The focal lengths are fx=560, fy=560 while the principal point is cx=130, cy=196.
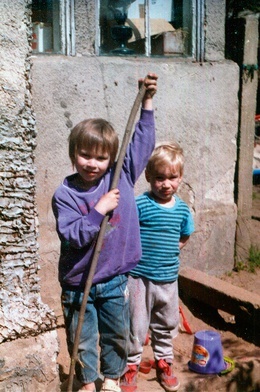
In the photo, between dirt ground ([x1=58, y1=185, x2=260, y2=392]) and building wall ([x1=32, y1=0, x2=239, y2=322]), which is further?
building wall ([x1=32, y1=0, x2=239, y2=322])

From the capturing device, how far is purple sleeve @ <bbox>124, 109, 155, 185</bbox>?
2756mm

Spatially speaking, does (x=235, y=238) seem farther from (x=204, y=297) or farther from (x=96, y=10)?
(x=96, y=10)

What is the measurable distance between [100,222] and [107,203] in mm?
91

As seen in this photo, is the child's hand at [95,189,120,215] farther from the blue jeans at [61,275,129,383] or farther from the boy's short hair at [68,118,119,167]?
the blue jeans at [61,275,129,383]

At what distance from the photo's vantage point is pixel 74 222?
→ 2.55 meters

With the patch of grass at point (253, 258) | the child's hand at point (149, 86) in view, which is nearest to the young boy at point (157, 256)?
the child's hand at point (149, 86)

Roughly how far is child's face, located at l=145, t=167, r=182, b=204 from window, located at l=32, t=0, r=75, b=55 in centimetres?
135

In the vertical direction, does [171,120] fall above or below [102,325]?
above

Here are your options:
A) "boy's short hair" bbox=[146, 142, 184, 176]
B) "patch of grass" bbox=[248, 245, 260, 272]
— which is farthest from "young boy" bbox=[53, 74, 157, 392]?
"patch of grass" bbox=[248, 245, 260, 272]

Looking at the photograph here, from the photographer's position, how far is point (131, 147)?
9.16 feet

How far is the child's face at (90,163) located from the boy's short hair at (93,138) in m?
0.02

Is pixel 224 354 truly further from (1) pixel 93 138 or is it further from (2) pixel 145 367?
(1) pixel 93 138

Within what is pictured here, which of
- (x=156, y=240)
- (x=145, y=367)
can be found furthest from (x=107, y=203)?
(x=145, y=367)

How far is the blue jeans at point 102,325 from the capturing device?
273 cm
